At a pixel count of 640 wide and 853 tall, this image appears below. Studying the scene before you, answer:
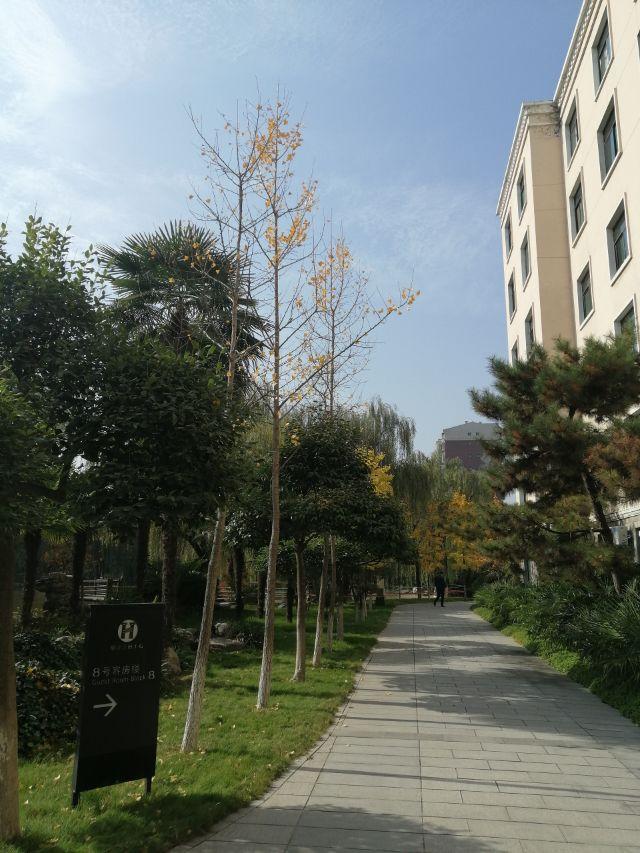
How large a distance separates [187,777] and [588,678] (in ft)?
26.3

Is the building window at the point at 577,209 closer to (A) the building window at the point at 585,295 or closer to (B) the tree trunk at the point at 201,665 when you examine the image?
(A) the building window at the point at 585,295

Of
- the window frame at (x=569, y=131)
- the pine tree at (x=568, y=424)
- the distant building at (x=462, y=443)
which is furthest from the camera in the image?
the distant building at (x=462, y=443)

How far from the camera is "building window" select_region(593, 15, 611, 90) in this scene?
60.6ft

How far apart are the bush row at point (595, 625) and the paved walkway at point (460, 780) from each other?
2.06ft

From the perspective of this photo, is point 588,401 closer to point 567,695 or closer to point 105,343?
point 567,695

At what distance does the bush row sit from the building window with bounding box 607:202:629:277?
28.3 feet

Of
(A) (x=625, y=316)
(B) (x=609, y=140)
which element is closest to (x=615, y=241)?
(A) (x=625, y=316)

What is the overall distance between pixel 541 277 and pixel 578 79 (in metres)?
6.16

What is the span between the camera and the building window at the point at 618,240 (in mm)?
17438

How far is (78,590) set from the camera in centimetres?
1955

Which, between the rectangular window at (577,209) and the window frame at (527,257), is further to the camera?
the window frame at (527,257)

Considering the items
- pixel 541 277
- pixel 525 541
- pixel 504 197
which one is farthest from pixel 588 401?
pixel 504 197

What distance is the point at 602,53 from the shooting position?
1925 centimetres

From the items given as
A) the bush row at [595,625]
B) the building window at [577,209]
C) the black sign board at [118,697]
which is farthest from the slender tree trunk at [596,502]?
the building window at [577,209]
